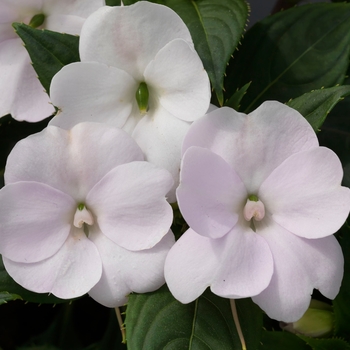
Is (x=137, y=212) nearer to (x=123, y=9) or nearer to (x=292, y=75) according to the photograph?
(x=123, y=9)

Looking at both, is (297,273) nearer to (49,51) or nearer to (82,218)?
(82,218)

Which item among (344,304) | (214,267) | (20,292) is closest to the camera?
(214,267)

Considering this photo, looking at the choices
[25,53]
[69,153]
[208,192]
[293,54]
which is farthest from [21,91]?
[293,54]

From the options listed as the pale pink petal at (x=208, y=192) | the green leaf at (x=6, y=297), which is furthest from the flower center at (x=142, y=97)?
the green leaf at (x=6, y=297)

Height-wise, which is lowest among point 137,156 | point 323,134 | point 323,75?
point 323,134

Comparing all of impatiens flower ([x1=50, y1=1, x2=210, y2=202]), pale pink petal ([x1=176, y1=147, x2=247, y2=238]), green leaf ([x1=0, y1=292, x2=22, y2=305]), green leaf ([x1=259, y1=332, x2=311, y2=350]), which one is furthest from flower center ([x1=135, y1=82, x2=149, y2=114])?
green leaf ([x1=259, y1=332, x2=311, y2=350])

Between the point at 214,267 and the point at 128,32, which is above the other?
the point at 128,32

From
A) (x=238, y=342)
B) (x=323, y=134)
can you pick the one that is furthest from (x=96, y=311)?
(x=323, y=134)

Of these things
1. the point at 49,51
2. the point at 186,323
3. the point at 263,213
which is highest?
the point at 49,51
